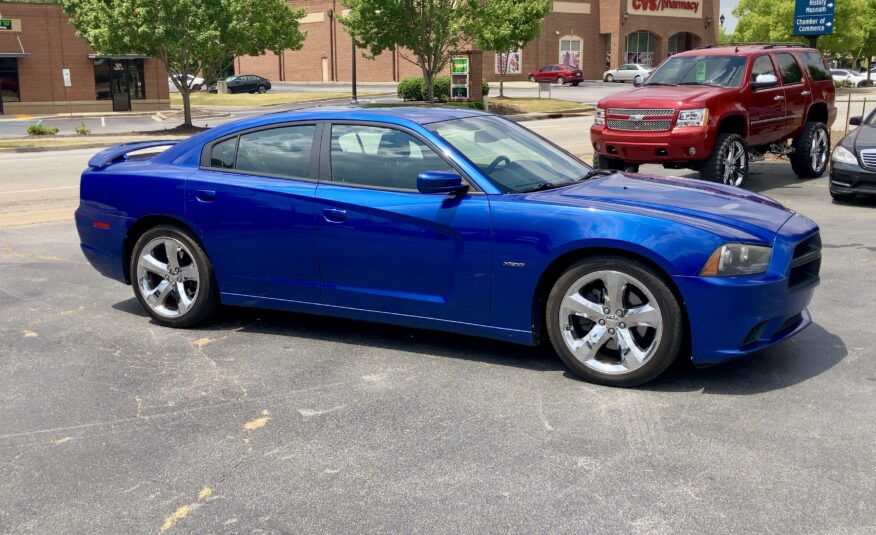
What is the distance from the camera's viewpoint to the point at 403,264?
5.50 m

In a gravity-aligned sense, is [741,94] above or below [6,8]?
below

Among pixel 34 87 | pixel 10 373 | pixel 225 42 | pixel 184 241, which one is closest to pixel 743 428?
pixel 184 241

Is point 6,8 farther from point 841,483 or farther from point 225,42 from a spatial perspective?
point 841,483

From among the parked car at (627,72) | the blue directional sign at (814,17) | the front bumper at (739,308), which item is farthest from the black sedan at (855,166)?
the parked car at (627,72)

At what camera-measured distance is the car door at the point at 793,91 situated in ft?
44.2

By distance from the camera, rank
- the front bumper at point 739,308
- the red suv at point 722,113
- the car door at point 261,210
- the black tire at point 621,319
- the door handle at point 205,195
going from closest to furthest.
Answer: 1. the front bumper at point 739,308
2. the black tire at point 621,319
3. the car door at point 261,210
4. the door handle at point 205,195
5. the red suv at point 722,113

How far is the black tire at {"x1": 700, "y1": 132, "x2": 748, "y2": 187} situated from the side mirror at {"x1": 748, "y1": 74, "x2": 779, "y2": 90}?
0.78 metres

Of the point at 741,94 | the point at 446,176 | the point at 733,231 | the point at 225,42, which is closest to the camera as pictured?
the point at 733,231

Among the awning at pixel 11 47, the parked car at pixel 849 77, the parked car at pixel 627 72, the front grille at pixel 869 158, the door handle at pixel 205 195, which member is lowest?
the front grille at pixel 869 158

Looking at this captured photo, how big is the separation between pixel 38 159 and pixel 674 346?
780 inches

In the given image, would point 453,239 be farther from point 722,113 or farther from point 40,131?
point 40,131

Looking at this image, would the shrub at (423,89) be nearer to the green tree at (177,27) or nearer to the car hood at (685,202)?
the green tree at (177,27)

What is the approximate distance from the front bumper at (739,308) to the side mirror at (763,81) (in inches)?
331

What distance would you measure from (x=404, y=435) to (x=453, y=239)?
134 centimetres
